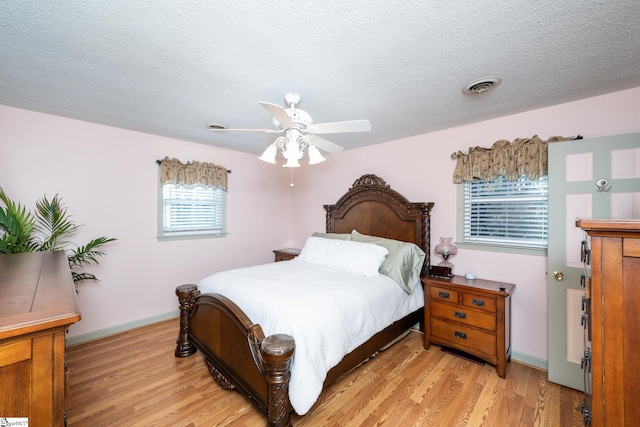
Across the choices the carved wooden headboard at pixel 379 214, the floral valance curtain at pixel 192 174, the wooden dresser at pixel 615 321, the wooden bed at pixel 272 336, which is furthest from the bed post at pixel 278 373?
the floral valance curtain at pixel 192 174

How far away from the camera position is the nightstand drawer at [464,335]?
232cm

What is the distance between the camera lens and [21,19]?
1.32 m

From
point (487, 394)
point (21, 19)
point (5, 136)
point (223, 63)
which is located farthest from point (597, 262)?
point (5, 136)

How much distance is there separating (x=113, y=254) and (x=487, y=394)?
401 cm

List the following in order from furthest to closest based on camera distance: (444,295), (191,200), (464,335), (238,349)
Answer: (191,200) < (444,295) < (464,335) < (238,349)

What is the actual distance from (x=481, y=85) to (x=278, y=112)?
1.56 m

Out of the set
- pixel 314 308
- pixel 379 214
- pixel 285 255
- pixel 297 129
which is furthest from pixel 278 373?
pixel 285 255

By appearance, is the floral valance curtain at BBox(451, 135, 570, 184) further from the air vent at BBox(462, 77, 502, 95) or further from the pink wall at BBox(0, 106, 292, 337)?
the pink wall at BBox(0, 106, 292, 337)

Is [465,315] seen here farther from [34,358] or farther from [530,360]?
[34,358]

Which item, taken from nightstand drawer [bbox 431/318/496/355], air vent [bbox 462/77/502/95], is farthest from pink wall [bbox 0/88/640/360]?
air vent [bbox 462/77/502/95]

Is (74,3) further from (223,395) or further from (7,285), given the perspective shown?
(223,395)

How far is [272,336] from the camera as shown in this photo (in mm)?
1618

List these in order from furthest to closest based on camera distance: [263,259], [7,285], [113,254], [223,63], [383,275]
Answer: [263,259] < [113,254] < [383,275] < [223,63] < [7,285]

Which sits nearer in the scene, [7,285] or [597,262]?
[597,262]
